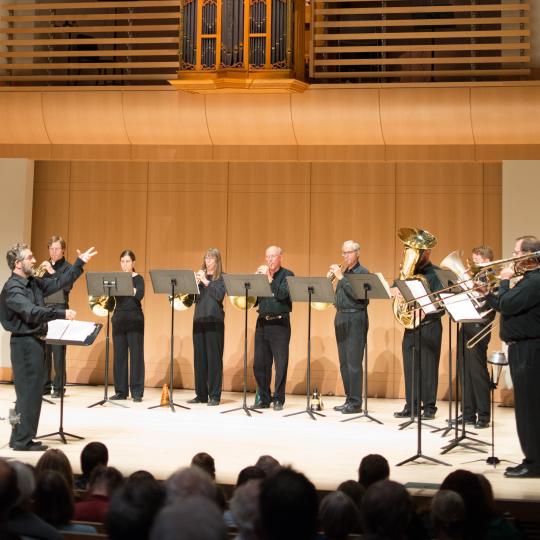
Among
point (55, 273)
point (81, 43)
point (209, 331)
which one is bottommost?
point (209, 331)

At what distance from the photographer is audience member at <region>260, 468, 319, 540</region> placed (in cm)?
270

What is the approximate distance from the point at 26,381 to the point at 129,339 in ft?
10.3

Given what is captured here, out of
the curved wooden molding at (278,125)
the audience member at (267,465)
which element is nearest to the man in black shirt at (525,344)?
the audience member at (267,465)

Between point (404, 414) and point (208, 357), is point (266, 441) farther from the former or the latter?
point (208, 357)

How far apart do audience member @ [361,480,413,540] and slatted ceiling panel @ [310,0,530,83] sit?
26.2ft

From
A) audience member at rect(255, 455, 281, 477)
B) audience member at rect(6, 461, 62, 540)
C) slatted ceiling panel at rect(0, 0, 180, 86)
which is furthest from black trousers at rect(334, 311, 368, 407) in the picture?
audience member at rect(6, 461, 62, 540)

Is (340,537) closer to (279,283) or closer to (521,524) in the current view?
(521,524)

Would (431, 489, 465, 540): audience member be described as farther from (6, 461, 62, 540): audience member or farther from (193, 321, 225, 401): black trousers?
(193, 321, 225, 401): black trousers

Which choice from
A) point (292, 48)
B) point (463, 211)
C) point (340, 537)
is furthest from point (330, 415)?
point (340, 537)

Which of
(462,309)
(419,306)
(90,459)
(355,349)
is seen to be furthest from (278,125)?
(90,459)

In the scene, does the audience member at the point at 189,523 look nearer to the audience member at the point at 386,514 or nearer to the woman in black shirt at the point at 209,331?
the audience member at the point at 386,514

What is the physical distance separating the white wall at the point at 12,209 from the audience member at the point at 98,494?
7.94 m

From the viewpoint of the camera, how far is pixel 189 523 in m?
2.22

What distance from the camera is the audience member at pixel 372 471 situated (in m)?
4.31
